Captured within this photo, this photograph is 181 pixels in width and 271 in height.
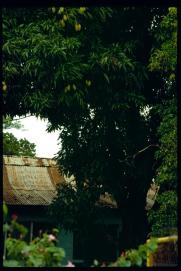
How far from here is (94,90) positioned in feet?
51.6

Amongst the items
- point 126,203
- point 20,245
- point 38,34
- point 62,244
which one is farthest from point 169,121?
point 62,244

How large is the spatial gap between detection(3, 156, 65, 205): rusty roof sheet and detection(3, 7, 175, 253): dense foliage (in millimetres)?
4268

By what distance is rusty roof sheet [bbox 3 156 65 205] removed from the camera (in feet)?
75.4

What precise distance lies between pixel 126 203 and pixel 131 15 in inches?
246

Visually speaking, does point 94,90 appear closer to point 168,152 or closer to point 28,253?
point 168,152

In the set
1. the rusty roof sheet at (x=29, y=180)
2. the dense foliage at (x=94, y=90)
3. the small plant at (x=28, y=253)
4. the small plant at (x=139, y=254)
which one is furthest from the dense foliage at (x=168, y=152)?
the rusty roof sheet at (x=29, y=180)

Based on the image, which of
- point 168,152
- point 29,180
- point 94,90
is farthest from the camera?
point 29,180

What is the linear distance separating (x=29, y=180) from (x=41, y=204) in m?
2.69

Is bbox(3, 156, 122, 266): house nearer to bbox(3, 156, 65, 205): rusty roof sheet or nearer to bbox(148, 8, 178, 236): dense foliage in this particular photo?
bbox(3, 156, 65, 205): rusty roof sheet

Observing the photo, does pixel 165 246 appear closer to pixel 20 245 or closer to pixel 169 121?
pixel 20 245

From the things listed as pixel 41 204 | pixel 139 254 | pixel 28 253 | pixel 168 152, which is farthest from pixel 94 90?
pixel 28 253

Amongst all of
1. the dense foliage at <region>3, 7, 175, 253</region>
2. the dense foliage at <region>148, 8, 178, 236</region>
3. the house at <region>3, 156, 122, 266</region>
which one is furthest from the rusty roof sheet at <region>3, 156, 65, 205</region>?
the dense foliage at <region>148, 8, 178, 236</region>

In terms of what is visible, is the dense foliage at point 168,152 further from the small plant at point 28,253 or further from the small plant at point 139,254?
the small plant at point 28,253

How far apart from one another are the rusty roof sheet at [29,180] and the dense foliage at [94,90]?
168 inches
